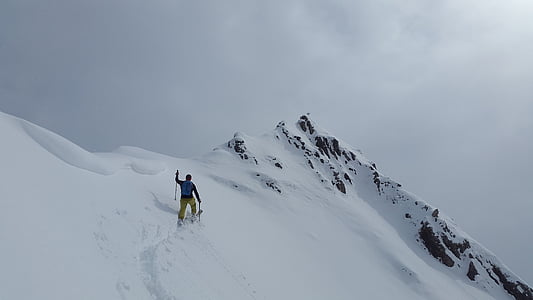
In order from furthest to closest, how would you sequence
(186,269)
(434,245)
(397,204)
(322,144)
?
(322,144)
(397,204)
(434,245)
(186,269)

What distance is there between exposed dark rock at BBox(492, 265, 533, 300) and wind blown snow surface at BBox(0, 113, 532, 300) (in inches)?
6.1

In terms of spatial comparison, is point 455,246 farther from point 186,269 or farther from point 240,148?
point 186,269

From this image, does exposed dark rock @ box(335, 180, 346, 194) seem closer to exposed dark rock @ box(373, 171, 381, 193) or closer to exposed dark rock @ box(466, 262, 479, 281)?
exposed dark rock @ box(373, 171, 381, 193)

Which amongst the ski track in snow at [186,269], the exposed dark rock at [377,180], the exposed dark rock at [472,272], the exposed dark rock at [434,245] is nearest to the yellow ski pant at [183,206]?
the ski track in snow at [186,269]

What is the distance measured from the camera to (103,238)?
10.5m

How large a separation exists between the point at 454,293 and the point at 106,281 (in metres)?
38.7

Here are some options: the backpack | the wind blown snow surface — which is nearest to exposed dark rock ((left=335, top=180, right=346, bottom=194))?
the wind blown snow surface

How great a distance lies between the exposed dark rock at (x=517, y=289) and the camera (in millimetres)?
46659

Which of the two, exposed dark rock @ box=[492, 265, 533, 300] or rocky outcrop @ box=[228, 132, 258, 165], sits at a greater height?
rocky outcrop @ box=[228, 132, 258, 165]

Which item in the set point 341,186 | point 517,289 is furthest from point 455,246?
point 341,186

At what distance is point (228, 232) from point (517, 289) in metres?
42.8

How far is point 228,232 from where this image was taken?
2034cm

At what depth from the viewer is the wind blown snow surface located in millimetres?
8695

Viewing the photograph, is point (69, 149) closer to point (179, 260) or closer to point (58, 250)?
point (179, 260)
